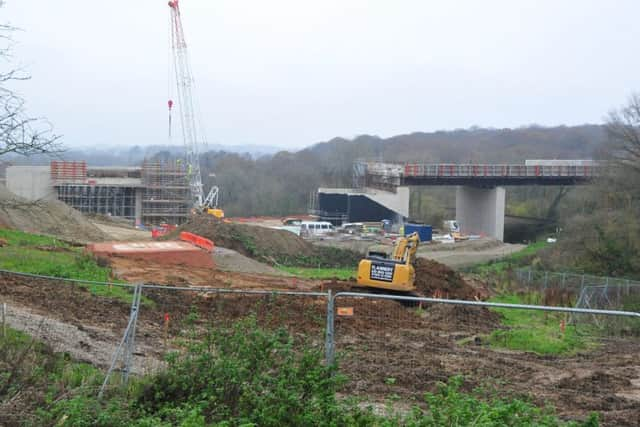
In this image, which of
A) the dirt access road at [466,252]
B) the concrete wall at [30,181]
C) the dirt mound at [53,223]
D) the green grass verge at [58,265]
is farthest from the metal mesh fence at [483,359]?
the concrete wall at [30,181]

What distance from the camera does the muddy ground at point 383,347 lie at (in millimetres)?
9539

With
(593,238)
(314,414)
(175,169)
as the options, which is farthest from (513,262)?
(314,414)

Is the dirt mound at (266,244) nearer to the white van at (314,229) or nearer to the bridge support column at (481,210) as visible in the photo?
the white van at (314,229)

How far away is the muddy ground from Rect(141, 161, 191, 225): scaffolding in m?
58.3

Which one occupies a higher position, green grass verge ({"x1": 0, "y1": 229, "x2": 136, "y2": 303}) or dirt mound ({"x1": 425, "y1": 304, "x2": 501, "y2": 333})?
green grass verge ({"x1": 0, "y1": 229, "x2": 136, "y2": 303})

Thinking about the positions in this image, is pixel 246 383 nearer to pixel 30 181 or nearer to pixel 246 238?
pixel 246 238

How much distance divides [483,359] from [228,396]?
586 cm

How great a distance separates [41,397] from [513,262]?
157 ft

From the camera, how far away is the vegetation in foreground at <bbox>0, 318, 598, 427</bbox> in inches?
264

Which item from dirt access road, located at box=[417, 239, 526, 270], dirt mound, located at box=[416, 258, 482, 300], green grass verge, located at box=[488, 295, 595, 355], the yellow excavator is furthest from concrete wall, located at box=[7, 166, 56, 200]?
green grass verge, located at box=[488, 295, 595, 355]

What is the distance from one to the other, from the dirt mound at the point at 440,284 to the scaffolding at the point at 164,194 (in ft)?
162

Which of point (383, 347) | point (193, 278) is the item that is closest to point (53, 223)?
point (193, 278)

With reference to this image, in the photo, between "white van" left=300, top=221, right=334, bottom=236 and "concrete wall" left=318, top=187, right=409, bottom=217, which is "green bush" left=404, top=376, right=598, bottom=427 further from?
"concrete wall" left=318, top=187, right=409, bottom=217

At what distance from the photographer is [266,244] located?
143ft
